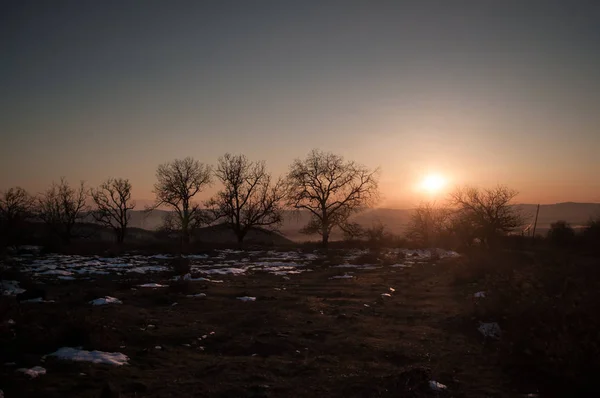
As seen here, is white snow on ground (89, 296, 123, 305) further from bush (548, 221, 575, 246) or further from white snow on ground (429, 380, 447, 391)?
bush (548, 221, 575, 246)

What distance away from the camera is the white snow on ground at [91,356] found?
5.27m

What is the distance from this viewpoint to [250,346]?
22.1 feet

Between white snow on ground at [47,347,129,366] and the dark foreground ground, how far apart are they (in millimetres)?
149

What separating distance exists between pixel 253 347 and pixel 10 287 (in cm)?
836

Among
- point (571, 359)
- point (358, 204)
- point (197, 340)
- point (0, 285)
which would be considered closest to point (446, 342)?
point (571, 359)

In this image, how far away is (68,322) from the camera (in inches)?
238

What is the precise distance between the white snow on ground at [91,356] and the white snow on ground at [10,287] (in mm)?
5895

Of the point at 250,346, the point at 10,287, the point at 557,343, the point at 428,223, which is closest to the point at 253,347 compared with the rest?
the point at 250,346

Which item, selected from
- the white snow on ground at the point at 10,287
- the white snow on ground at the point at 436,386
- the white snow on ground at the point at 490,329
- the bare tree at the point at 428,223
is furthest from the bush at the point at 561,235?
the white snow on ground at the point at 10,287

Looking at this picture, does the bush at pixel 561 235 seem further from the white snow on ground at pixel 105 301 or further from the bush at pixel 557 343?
the white snow on ground at pixel 105 301

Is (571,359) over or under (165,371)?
over

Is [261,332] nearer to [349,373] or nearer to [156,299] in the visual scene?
[349,373]

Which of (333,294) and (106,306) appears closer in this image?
(106,306)

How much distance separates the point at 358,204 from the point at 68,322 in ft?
117
